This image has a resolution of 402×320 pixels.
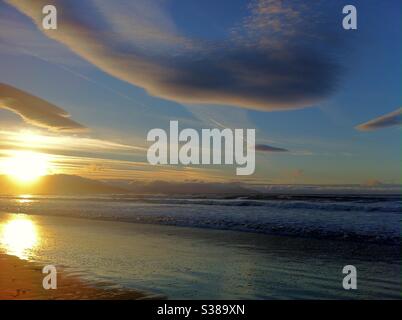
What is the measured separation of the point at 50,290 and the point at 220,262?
4779 millimetres

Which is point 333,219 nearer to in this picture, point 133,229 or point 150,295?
point 133,229

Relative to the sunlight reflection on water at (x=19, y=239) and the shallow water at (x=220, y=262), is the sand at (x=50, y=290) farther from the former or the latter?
the sunlight reflection on water at (x=19, y=239)

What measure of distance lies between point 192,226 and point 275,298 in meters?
13.3

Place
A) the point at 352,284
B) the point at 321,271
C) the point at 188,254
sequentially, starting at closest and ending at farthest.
→ the point at 352,284 < the point at 321,271 < the point at 188,254

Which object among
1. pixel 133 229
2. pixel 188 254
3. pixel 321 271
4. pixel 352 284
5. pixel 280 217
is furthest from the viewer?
pixel 280 217

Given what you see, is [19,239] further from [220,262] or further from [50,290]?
[220,262]

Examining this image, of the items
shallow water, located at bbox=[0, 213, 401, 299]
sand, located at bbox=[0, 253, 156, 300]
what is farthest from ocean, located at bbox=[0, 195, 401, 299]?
sand, located at bbox=[0, 253, 156, 300]

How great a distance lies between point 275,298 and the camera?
335 inches

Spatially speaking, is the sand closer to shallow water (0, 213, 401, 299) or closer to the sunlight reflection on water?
shallow water (0, 213, 401, 299)

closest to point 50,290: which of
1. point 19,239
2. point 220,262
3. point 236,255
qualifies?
point 220,262

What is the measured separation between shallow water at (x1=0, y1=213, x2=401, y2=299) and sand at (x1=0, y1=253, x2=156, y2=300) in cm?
54

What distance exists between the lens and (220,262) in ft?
38.6
